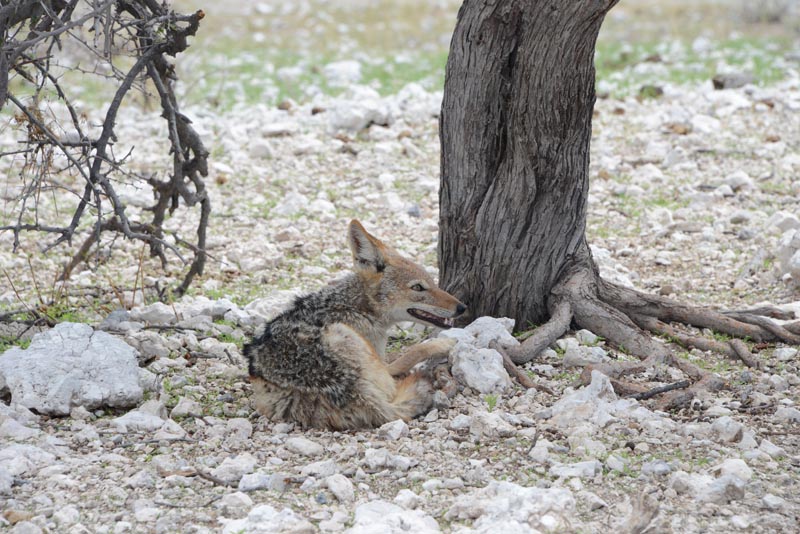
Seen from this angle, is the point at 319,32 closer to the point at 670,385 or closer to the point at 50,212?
the point at 50,212

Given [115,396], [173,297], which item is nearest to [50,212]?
[173,297]

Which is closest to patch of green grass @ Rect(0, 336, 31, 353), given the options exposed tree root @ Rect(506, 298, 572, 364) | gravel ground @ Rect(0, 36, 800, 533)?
gravel ground @ Rect(0, 36, 800, 533)

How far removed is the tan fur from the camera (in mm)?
5273

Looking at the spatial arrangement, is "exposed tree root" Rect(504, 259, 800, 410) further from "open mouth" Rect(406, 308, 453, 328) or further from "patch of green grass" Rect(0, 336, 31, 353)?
"patch of green grass" Rect(0, 336, 31, 353)

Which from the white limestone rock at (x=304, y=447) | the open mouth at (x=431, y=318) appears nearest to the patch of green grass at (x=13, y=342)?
the white limestone rock at (x=304, y=447)

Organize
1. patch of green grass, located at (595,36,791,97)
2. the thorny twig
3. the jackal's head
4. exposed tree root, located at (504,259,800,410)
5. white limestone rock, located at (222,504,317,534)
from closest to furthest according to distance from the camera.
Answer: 1. white limestone rock, located at (222,504,317,534)
2. the thorny twig
3. exposed tree root, located at (504,259,800,410)
4. the jackal's head
5. patch of green grass, located at (595,36,791,97)

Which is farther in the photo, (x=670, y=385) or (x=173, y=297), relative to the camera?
(x=173, y=297)

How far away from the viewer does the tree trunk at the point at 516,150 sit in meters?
5.90

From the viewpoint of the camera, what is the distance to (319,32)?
21.2 metres

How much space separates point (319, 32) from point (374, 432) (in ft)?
56.4

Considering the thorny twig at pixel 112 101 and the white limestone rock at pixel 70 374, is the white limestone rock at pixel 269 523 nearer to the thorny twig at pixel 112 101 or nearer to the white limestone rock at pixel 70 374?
the white limestone rock at pixel 70 374

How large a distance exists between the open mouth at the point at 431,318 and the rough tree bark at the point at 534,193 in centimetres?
34

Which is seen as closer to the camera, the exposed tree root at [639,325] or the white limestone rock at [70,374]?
the white limestone rock at [70,374]

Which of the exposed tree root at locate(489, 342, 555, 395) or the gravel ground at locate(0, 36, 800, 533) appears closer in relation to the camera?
the gravel ground at locate(0, 36, 800, 533)
